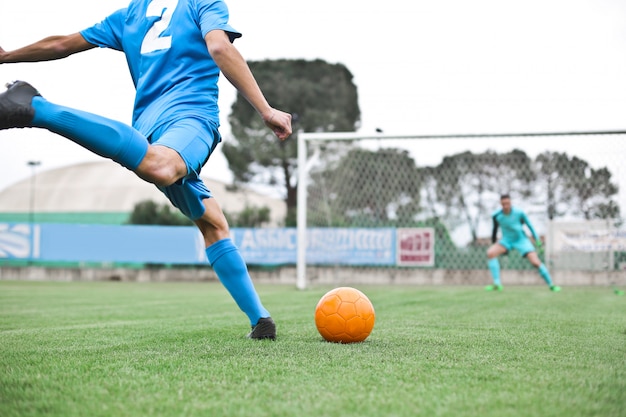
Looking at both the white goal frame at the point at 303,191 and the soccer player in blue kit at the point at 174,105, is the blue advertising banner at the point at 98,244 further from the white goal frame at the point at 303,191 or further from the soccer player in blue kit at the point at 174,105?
the soccer player in blue kit at the point at 174,105

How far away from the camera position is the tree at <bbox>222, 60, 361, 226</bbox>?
3200 cm

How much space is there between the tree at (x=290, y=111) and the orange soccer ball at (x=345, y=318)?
27002mm

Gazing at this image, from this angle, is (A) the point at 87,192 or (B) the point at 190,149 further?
(A) the point at 87,192

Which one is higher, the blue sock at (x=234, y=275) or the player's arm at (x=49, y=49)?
the player's arm at (x=49, y=49)

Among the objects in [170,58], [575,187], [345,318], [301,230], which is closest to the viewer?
[170,58]

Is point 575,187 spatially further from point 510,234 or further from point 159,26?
point 159,26

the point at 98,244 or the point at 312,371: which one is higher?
the point at 98,244

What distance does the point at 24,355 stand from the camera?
10.7 ft

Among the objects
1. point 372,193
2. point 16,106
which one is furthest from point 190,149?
point 372,193

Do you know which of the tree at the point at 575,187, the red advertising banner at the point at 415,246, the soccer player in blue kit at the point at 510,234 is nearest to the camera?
the soccer player in blue kit at the point at 510,234

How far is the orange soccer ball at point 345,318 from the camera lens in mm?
3793

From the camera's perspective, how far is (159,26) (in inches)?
144

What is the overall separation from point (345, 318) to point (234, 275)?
730 millimetres

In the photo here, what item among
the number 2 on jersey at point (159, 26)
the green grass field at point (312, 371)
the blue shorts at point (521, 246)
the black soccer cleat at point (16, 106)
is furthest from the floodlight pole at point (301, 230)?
the black soccer cleat at point (16, 106)
